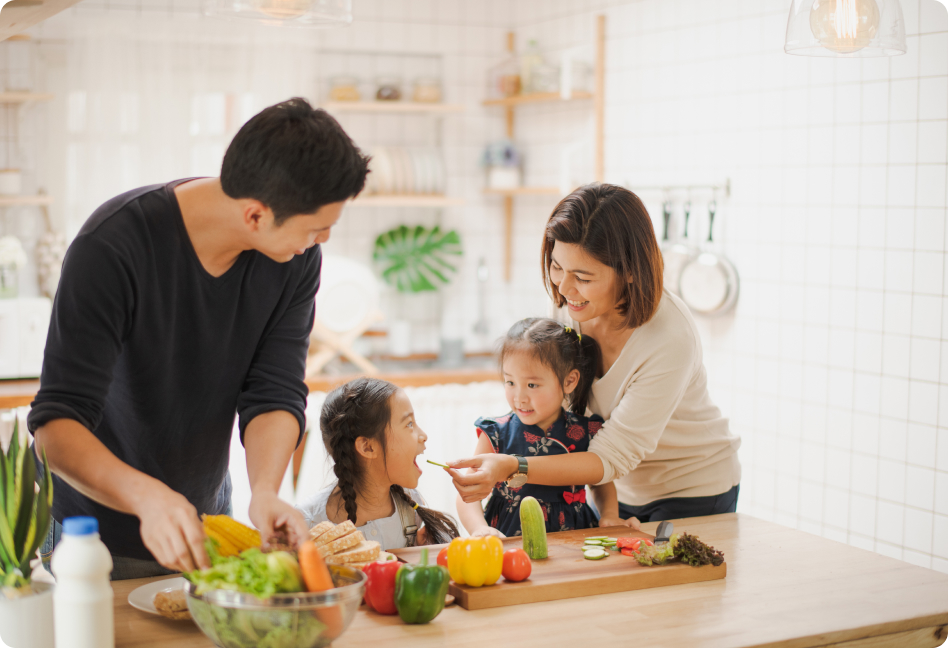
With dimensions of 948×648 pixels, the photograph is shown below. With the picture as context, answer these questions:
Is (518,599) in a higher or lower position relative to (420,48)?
lower

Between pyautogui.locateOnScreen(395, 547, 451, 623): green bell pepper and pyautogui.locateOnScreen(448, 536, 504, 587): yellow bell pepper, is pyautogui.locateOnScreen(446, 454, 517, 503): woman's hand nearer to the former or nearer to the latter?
pyautogui.locateOnScreen(448, 536, 504, 587): yellow bell pepper

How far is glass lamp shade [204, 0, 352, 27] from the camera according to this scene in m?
2.01

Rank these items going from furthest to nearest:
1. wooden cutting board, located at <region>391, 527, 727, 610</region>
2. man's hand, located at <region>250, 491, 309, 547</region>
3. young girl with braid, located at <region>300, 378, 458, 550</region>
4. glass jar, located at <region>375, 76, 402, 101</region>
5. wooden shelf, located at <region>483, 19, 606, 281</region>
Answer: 1. glass jar, located at <region>375, 76, 402, 101</region>
2. wooden shelf, located at <region>483, 19, 606, 281</region>
3. young girl with braid, located at <region>300, 378, 458, 550</region>
4. wooden cutting board, located at <region>391, 527, 727, 610</region>
5. man's hand, located at <region>250, 491, 309, 547</region>

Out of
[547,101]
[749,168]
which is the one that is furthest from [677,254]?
[547,101]

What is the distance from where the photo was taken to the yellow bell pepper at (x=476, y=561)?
144cm

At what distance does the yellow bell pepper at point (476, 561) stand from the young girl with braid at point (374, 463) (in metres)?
0.40

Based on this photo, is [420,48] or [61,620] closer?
[61,620]

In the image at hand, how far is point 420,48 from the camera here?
4.27m

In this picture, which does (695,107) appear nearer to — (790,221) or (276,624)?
(790,221)

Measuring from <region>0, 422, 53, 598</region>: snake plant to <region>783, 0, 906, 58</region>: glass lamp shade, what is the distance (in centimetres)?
163

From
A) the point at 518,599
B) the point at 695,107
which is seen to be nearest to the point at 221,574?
the point at 518,599

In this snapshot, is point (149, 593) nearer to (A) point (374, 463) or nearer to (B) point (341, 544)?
(B) point (341, 544)

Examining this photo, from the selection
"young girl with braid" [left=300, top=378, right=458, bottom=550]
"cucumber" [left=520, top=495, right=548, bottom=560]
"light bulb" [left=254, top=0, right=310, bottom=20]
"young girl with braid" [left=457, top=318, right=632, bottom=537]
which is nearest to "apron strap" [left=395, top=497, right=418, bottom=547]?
"young girl with braid" [left=300, top=378, right=458, bottom=550]

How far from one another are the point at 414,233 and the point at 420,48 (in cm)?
88
